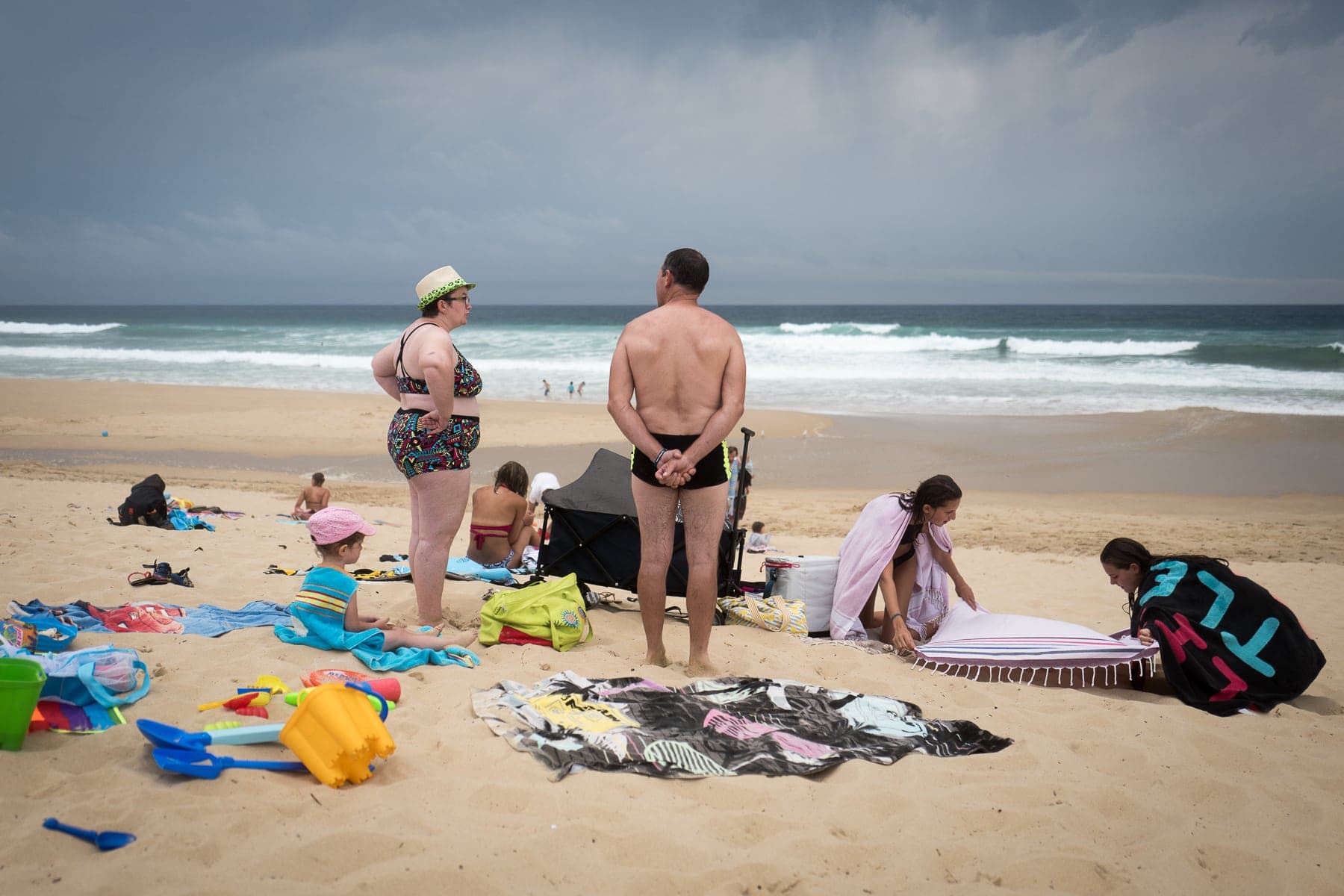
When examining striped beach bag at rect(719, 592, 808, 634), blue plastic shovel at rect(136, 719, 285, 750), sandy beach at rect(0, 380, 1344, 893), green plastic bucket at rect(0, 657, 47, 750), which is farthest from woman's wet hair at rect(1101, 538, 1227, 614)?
green plastic bucket at rect(0, 657, 47, 750)

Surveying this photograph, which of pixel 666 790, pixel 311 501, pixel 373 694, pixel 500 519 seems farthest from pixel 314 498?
pixel 666 790

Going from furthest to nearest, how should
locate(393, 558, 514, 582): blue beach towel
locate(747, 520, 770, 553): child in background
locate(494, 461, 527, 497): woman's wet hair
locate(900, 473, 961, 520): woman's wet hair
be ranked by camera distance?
1. locate(747, 520, 770, 553): child in background
2. locate(494, 461, 527, 497): woman's wet hair
3. locate(393, 558, 514, 582): blue beach towel
4. locate(900, 473, 961, 520): woman's wet hair

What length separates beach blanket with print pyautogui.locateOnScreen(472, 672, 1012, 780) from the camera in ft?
9.50

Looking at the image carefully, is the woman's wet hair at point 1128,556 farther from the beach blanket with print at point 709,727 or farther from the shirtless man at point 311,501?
the shirtless man at point 311,501

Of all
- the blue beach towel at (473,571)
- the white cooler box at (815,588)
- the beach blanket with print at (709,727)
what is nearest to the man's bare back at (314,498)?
the blue beach towel at (473,571)

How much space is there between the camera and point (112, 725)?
2.80 m

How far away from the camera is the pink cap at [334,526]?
378 centimetres

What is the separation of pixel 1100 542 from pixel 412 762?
23.1ft

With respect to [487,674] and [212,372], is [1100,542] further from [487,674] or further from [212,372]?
[212,372]

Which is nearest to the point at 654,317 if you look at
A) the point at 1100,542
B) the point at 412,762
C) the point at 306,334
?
the point at 412,762

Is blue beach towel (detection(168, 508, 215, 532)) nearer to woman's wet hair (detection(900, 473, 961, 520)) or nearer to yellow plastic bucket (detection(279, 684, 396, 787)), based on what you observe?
yellow plastic bucket (detection(279, 684, 396, 787))

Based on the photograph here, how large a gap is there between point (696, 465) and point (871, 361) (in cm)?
2703

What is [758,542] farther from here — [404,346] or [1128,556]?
[404,346]

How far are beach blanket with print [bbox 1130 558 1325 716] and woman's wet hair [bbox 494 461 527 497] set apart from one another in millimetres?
3774
